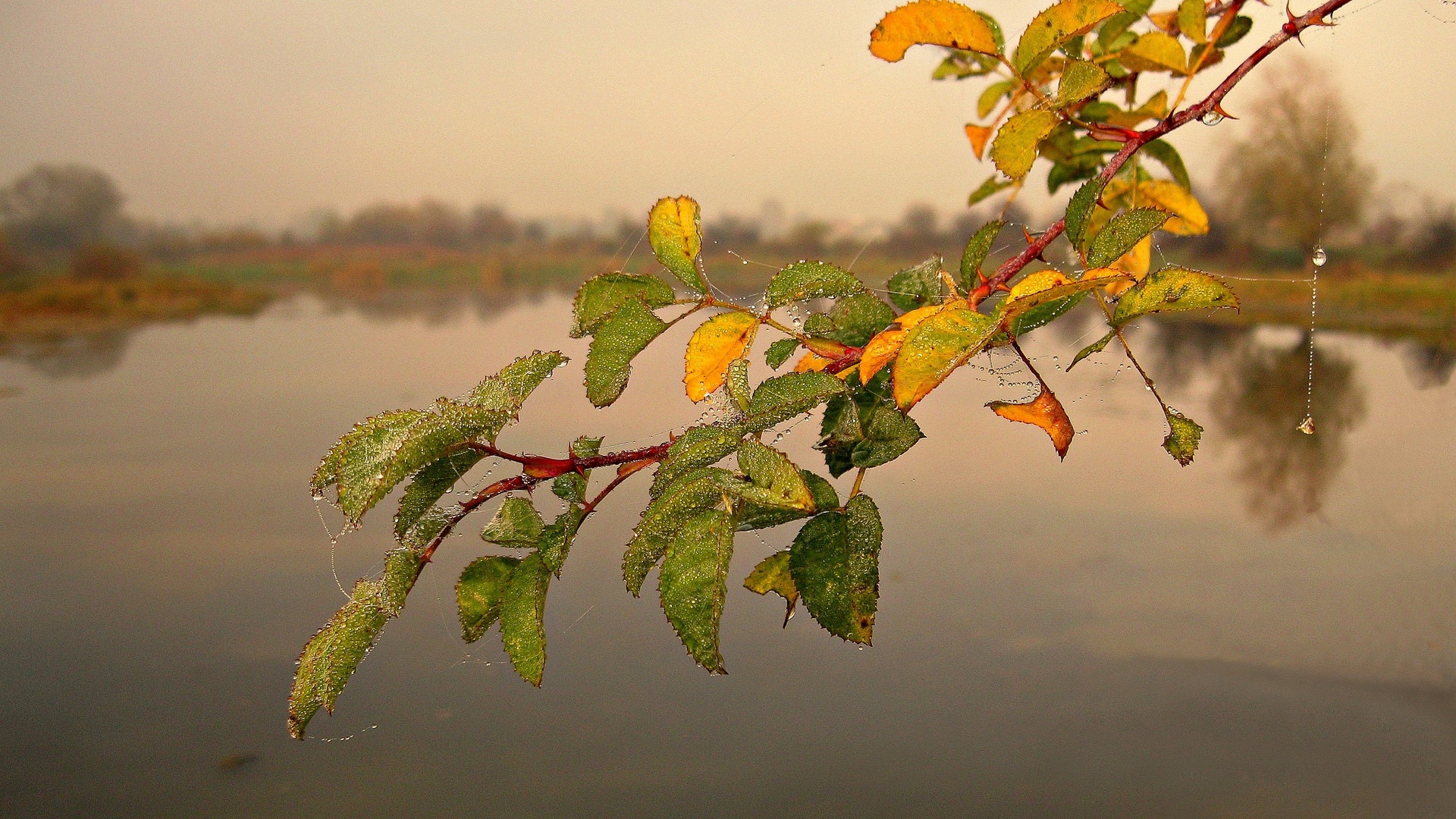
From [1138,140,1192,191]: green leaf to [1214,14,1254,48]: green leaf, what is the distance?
35mm

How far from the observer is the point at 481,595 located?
18 cm

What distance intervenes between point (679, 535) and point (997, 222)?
104 millimetres

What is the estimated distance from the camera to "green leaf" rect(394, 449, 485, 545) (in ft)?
0.54

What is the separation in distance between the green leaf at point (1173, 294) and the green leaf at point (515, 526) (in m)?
0.11

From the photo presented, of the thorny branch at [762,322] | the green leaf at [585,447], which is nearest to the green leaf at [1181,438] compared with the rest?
the thorny branch at [762,322]

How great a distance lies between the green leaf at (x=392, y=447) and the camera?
0.46 ft

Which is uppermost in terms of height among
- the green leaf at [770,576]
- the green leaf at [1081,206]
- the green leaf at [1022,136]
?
the green leaf at [1022,136]

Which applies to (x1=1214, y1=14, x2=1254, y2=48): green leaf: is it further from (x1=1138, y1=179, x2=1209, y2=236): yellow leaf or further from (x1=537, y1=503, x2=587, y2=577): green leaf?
(x1=537, y1=503, x2=587, y2=577): green leaf

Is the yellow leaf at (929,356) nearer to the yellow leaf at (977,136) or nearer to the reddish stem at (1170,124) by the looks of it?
the reddish stem at (1170,124)

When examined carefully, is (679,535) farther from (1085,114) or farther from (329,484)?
(1085,114)

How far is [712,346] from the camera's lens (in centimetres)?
18

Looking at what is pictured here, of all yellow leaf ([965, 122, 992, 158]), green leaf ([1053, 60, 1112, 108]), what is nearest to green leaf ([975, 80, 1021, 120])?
yellow leaf ([965, 122, 992, 158])

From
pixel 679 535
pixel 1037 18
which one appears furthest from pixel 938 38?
pixel 679 535

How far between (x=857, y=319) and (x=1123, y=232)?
→ 50mm
